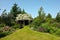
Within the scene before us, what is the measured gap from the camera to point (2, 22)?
1615 inches

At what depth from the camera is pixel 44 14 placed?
152 feet

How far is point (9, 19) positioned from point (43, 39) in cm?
2349

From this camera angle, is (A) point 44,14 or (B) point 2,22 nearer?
(B) point 2,22

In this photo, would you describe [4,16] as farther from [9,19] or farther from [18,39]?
[18,39]

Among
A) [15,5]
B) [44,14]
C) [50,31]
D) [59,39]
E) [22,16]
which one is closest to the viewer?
[59,39]

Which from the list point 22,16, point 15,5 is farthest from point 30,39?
point 15,5

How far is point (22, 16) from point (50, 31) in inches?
1074

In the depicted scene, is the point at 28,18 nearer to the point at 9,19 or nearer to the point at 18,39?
the point at 9,19

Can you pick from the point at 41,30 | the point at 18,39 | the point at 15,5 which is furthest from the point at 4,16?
the point at 15,5

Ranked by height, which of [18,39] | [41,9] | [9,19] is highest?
[41,9]

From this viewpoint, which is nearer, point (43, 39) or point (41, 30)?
point (43, 39)

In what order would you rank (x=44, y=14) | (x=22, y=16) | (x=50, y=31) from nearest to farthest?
1. (x=50, y=31)
2. (x=44, y=14)
3. (x=22, y=16)

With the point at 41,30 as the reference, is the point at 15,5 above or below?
above

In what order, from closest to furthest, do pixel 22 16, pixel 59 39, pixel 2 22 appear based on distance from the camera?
pixel 59 39 → pixel 2 22 → pixel 22 16
